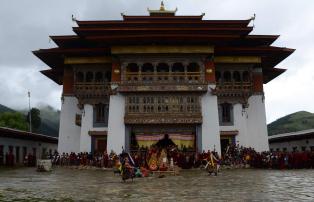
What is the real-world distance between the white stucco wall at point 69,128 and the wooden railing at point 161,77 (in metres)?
6.43

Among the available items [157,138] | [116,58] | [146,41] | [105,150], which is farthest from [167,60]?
[105,150]

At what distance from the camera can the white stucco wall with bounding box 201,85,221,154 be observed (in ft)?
95.9

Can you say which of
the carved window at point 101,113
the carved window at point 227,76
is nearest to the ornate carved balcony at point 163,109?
the carved window at point 101,113

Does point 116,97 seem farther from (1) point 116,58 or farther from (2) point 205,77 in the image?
(2) point 205,77

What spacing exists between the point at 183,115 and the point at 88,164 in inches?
329

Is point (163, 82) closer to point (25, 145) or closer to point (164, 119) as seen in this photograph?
point (164, 119)

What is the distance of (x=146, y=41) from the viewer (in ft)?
99.0

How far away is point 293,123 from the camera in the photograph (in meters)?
116

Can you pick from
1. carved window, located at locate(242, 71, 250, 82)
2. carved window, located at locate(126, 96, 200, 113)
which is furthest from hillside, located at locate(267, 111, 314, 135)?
carved window, located at locate(126, 96, 200, 113)

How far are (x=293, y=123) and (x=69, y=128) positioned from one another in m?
96.5

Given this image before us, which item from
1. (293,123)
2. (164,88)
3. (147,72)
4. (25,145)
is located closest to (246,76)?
(164,88)

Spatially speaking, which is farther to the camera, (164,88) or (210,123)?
(210,123)

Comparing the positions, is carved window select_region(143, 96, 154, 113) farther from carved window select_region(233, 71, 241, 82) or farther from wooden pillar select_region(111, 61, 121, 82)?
carved window select_region(233, 71, 241, 82)

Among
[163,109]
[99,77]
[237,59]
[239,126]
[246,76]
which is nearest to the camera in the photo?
[163,109]
